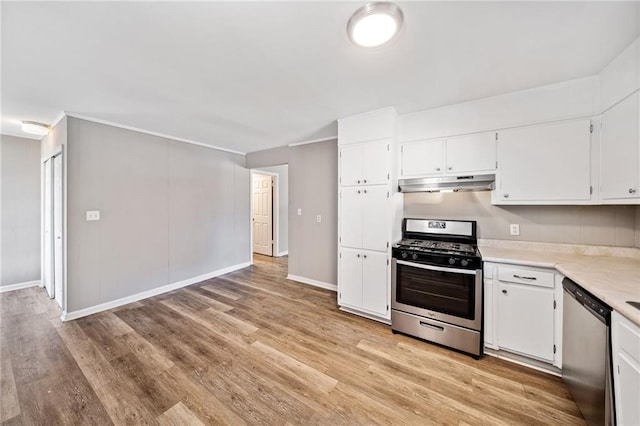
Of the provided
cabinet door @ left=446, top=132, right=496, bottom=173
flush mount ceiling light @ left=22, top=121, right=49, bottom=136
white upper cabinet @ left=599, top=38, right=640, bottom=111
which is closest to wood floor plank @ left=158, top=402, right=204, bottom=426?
cabinet door @ left=446, top=132, right=496, bottom=173

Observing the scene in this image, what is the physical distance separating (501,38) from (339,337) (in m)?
2.91

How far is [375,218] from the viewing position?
281 centimetres

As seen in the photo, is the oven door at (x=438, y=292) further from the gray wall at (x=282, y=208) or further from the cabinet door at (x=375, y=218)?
the gray wall at (x=282, y=208)

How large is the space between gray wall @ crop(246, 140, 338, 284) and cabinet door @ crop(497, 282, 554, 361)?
225 centimetres

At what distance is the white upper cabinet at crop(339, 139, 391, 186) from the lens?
2732 millimetres

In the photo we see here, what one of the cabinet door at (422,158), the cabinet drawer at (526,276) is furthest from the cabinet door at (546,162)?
the cabinet drawer at (526,276)

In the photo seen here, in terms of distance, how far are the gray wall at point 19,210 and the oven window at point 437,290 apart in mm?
5976

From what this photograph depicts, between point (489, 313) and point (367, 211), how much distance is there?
1.56 metres

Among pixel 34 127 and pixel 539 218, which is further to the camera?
pixel 34 127

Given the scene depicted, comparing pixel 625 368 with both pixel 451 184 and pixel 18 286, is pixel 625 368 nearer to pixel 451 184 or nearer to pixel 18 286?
pixel 451 184

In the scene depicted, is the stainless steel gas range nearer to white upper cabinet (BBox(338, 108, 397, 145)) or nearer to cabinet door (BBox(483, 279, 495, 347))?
cabinet door (BBox(483, 279, 495, 347))

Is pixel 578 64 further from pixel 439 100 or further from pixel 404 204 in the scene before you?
pixel 404 204

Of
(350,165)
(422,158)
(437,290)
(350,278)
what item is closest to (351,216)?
(350,165)

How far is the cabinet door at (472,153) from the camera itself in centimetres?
241
